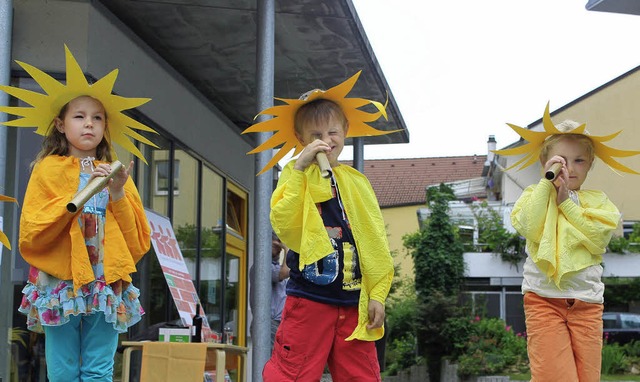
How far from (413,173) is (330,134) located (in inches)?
2059

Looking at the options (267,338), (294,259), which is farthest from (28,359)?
(294,259)

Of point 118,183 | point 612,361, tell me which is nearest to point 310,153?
point 118,183

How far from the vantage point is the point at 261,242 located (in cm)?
711

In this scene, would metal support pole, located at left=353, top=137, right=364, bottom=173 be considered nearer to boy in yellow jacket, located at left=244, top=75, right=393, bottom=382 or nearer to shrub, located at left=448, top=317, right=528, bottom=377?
boy in yellow jacket, located at left=244, top=75, right=393, bottom=382

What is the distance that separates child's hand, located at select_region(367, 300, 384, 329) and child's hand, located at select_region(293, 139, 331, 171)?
0.67m

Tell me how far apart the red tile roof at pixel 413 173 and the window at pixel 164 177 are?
→ 42230 millimetres

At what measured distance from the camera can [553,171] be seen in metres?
4.69

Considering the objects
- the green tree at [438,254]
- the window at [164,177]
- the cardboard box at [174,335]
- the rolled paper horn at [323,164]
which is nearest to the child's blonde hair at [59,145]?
the rolled paper horn at [323,164]

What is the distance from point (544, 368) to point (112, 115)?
2.50 m

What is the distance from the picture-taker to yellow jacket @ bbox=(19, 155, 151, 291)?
4270 millimetres

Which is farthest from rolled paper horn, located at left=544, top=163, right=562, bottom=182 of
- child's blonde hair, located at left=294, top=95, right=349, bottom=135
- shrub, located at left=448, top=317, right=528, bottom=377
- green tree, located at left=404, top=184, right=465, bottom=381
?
green tree, located at left=404, top=184, right=465, bottom=381

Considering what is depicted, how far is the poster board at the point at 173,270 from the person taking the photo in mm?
7211

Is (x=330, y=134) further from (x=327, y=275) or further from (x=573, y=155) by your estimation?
(x=573, y=155)

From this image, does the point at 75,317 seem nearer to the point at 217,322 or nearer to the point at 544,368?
the point at 544,368
